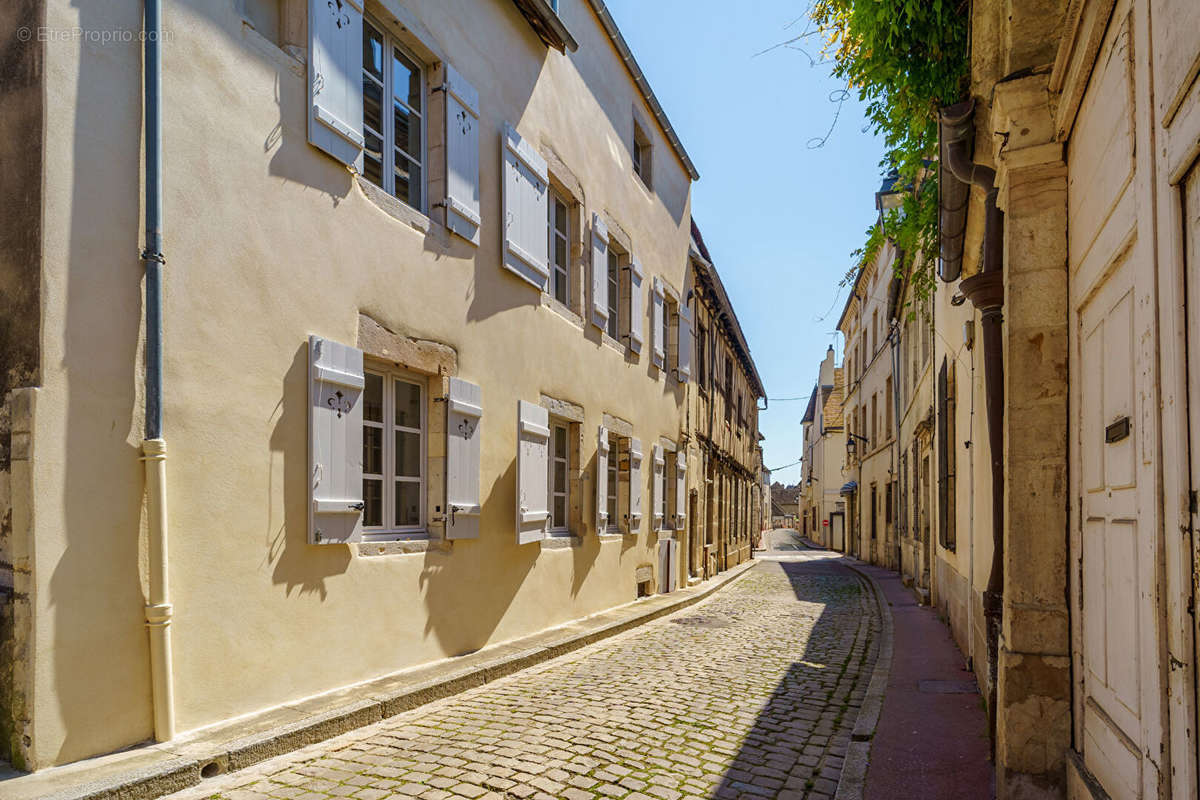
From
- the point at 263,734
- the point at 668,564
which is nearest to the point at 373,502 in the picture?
the point at 263,734

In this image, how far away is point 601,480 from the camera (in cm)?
962

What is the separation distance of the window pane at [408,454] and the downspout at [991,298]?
13.1 feet

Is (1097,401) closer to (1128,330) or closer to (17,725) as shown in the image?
(1128,330)

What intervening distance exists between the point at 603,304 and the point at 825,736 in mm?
5912

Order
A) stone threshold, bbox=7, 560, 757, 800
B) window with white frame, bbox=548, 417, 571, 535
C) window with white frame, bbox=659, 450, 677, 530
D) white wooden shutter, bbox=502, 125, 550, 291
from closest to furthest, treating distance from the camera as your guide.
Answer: stone threshold, bbox=7, 560, 757, 800 → white wooden shutter, bbox=502, 125, 550, 291 → window with white frame, bbox=548, 417, 571, 535 → window with white frame, bbox=659, 450, 677, 530

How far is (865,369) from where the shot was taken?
938 inches

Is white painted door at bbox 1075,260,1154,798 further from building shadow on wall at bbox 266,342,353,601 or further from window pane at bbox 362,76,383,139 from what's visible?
window pane at bbox 362,76,383,139

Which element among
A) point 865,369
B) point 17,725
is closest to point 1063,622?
point 17,725

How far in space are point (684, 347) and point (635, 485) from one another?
3.57 meters

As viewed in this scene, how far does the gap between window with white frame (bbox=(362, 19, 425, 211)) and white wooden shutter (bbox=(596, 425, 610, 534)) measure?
403 cm

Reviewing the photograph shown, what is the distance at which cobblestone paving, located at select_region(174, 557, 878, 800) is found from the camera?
401 centimetres

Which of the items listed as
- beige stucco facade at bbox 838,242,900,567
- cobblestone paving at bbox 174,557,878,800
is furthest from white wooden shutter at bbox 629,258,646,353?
beige stucco facade at bbox 838,242,900,567

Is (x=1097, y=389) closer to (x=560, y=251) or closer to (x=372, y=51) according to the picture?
(x=372, y=51)

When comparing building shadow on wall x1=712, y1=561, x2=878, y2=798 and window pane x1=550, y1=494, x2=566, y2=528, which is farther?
window pane x1=550, y1=494, x2=566, y2=528
